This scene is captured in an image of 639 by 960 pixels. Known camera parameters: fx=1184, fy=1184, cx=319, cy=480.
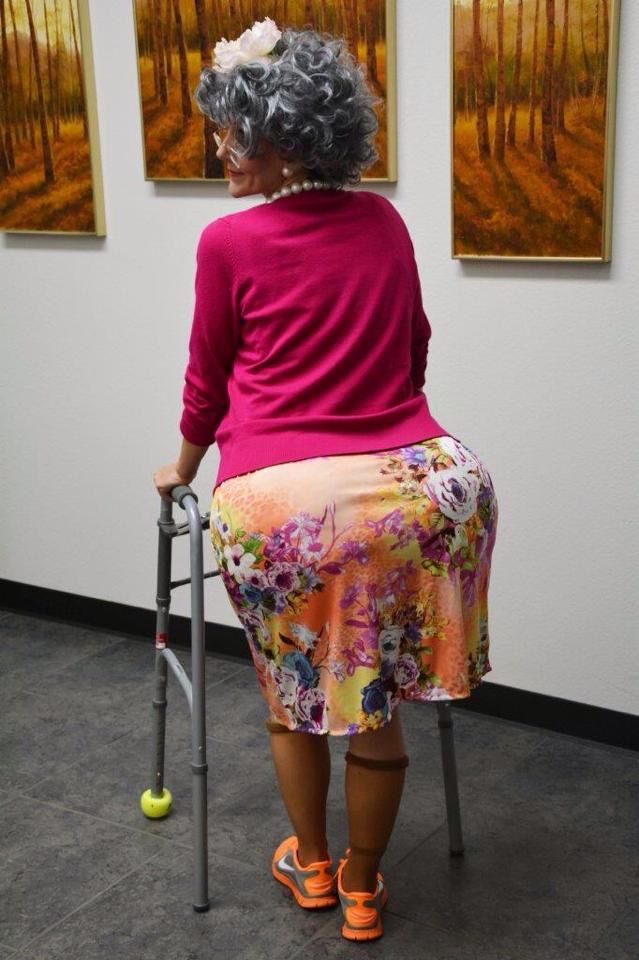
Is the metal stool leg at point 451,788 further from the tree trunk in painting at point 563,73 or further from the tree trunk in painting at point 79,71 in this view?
the tree trunk in painting at point 79,71

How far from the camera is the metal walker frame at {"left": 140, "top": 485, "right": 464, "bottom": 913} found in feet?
6.66

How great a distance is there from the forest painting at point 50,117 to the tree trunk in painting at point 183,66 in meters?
0.32

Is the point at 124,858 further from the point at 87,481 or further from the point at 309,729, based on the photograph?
the point at 87,481

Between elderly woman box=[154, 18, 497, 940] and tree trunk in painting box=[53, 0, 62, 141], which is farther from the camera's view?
tree trunk in painting box=[53, 0, 62, 141]

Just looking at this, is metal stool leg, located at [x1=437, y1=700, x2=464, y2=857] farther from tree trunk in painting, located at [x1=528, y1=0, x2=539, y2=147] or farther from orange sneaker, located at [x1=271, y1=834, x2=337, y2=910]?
tree trunk in painting, located at [x1=528, y1=0, x2=539, y2=147]

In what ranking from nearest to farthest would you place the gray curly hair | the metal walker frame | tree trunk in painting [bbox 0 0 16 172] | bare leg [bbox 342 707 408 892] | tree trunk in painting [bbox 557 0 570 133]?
1. the gray curly hair
2. bare leg [bbox 342 707 408 892]
3. the metal walker frame
4. tree trunk in painting [bbox 557 0 570 133]
5. tree trunk in painting [bbox 0 0 16 172]

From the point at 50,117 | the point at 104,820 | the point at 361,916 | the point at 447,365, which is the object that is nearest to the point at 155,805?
the point at 104,820

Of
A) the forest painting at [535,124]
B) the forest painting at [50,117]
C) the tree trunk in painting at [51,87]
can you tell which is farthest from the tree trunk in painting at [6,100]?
the forest painting at [535,124]

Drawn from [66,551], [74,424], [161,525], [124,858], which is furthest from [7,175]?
[124,858]

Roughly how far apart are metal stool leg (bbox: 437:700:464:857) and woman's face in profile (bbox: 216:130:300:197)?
1018 mm

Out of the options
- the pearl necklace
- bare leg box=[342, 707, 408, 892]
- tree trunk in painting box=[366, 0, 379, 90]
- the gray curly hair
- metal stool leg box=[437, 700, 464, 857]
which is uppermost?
tree trunk in painting box=[366, 0, 379, 90]

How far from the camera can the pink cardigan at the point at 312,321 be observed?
174 centimetres

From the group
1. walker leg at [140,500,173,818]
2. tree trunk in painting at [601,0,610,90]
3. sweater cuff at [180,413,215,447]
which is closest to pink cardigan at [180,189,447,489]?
sweater cuff at [180,413,215,447]

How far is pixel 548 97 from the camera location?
239 cm
